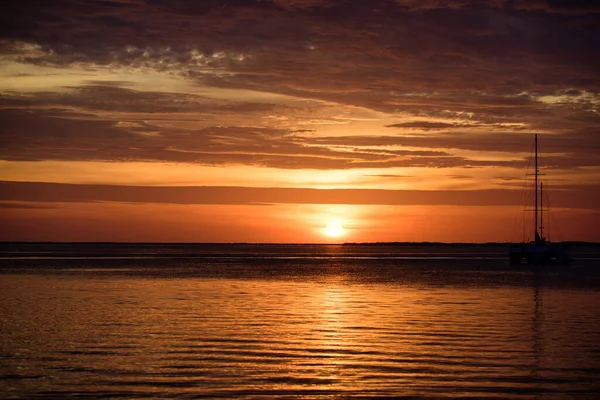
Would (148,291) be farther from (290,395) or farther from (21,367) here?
(290,395)

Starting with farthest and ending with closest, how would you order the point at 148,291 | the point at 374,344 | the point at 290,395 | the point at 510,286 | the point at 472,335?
the point at 510,286, the point at 148,291, the point at 472,335, the point at 374,344, the point at 290,395

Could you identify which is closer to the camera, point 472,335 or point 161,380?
point 161,380

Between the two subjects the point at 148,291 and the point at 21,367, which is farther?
the point at 148,291

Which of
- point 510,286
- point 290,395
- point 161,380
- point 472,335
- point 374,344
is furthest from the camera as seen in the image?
point 510,286

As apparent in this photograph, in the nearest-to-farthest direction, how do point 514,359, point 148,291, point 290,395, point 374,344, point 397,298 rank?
point 290,395, point 514,359, point 374,344, point 397,298, point 148,291

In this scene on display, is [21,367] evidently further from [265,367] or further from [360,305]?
[360,305]

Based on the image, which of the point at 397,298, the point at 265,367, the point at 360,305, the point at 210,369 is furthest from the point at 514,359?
the point at 397,298

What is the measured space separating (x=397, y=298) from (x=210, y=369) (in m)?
28.8

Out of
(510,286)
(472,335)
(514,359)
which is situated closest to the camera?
(514,359)

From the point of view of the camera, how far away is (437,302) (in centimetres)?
4862

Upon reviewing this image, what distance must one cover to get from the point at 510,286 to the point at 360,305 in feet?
79.2

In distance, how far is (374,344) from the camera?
97.1 ft

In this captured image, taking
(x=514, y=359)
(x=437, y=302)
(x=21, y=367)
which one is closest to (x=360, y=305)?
(x=437, y=302)

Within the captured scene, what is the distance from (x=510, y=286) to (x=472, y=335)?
3553cm
